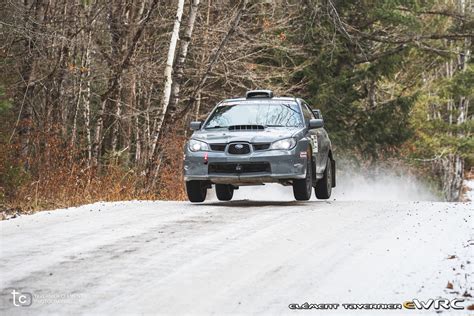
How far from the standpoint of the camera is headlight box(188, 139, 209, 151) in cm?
1402

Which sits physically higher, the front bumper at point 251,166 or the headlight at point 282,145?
the headlight at point 282,145

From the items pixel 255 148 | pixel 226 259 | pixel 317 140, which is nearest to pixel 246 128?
pixel 255 148

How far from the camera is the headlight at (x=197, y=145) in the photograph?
14.0m

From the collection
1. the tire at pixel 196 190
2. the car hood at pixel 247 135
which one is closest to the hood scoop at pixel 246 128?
the car hood at pixel 247 135

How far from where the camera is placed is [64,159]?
50.6ft

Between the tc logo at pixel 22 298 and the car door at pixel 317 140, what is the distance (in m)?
7.99

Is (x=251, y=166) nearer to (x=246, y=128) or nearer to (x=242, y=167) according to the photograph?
(x=242, y=167)

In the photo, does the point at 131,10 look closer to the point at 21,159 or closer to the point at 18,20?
the point at 18,20

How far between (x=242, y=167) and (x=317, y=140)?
214 cm

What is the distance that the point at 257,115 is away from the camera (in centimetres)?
1485

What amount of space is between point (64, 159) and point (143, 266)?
7.33m

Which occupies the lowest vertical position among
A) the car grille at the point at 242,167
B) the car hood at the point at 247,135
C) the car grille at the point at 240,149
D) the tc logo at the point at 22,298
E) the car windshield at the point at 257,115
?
the tc logo at the point at 22,298

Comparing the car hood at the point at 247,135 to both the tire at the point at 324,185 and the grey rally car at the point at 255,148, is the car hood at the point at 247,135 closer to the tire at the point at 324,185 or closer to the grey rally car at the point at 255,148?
the grey rally car at the point at 255,148

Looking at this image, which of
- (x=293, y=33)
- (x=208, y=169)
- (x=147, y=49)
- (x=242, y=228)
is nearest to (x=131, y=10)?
(x=147, y=49)
